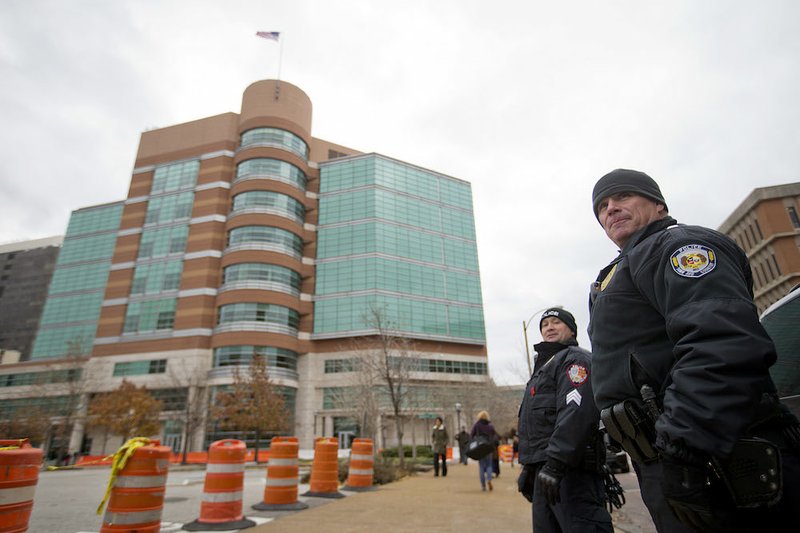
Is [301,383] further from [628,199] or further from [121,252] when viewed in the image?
[628,199]

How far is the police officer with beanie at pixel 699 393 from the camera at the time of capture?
55.2 inches

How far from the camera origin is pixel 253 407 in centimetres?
3250

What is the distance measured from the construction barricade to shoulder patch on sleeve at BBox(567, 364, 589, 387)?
4.93m

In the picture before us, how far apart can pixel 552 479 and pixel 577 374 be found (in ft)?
2.88

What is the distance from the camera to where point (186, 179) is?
51906mm

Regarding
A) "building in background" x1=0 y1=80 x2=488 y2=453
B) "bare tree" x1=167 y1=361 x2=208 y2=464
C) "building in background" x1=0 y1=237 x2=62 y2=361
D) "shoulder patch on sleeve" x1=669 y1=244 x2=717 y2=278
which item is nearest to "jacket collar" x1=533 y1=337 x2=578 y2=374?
"shoulder patch on sleeve" x1=669 y1=244 x2=717 y2=278

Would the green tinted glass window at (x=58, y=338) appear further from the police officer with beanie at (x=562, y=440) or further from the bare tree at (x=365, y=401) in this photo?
the police officer with beanie at (x=562, y=440)

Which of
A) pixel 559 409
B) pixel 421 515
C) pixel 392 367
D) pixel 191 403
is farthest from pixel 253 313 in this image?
pixel 559 409

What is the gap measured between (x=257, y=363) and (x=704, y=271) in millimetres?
38287

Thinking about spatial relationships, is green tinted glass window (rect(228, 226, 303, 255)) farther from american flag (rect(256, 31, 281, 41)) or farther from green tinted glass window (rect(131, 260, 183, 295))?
american flag (rect(256, 31, 281, 41))

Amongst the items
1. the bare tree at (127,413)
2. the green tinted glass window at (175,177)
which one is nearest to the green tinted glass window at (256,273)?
the bare tree at (127,413)

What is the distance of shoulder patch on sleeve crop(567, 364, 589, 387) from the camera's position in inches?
131

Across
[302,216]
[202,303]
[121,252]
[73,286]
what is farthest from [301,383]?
[73,286]

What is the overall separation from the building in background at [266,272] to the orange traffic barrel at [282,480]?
104ft
